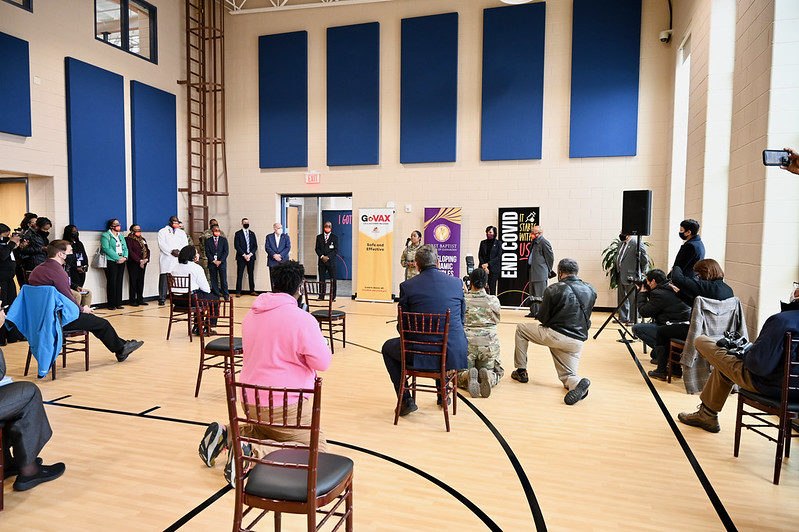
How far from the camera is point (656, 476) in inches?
120

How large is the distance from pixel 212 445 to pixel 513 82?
8782 mm

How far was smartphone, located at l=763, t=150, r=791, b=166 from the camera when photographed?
11.0 ft

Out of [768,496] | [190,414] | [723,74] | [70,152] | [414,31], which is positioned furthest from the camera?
[414,31]

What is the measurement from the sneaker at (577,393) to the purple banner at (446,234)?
5811 millimetres

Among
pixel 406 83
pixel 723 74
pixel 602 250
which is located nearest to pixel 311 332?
pixel 723 74

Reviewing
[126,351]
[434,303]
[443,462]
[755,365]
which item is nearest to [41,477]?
[443,462]

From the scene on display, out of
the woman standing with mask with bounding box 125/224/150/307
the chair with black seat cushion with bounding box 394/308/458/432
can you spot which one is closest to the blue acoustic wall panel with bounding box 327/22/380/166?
the woman standing with mask with bounding box 125/224/150/307

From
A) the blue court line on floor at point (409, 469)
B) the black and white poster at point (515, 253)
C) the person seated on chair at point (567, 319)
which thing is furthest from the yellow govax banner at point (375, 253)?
the blue court line on floor at point (409, 469)

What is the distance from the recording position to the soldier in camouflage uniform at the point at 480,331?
14.7 ft

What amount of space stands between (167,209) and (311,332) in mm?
9389

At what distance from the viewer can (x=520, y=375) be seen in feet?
16.3

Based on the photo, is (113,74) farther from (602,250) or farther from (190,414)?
(602,250)

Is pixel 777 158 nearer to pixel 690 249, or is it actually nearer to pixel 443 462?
pixel 690 249

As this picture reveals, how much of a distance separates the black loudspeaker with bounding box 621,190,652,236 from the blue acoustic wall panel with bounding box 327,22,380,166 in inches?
206
